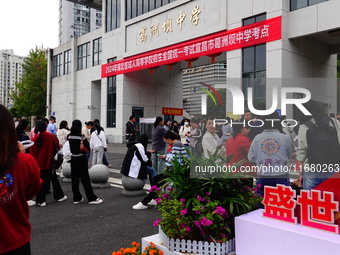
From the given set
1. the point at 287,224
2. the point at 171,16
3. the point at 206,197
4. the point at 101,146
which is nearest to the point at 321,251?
the point at 287,224

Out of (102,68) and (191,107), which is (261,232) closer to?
(191,107)

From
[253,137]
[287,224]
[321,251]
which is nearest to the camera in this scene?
[321,251]

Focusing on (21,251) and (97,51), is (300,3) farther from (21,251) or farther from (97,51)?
(97,51)

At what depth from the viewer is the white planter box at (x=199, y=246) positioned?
115 inches

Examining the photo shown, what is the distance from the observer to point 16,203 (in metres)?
2.01

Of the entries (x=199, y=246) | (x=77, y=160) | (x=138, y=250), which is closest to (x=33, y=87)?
(x=77, y=160)

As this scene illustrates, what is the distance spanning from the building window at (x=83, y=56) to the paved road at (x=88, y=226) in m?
25.1

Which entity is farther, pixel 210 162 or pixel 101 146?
pixel 101 146

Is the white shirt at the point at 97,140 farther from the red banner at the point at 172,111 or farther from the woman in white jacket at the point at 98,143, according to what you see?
the red banner at the point at 172,111

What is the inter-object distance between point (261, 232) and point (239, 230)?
24 centimetres

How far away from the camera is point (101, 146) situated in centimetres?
975

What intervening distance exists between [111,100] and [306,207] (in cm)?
2468

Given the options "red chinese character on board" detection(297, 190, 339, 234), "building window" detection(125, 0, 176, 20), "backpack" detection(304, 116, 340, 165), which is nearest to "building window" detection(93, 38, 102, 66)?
"building window" detection(125, 0, 176, 20)

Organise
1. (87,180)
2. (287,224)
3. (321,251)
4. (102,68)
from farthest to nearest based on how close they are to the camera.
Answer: (102,68)
(87,180)
(287,224)
(321,251)
